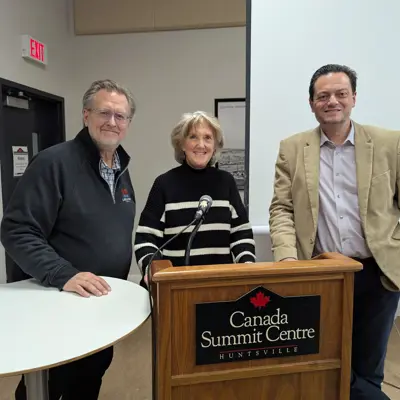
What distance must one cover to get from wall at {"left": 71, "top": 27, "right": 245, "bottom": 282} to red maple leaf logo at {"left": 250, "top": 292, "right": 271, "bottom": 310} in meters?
2.96

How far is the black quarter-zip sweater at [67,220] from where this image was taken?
51.1 inches

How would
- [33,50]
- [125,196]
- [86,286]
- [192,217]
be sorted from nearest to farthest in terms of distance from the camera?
[86,286] < [192,217] < [125,196] < [33,50]

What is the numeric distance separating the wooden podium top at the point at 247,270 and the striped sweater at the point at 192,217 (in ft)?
1.69

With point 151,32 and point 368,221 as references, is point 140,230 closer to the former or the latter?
point 368,221

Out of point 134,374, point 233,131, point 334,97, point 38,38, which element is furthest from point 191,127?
point 38,38

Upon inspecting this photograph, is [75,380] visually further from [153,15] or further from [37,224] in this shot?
[153,15]

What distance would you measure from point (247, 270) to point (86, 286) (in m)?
0.62

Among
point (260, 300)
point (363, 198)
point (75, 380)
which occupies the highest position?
point (363, 198)

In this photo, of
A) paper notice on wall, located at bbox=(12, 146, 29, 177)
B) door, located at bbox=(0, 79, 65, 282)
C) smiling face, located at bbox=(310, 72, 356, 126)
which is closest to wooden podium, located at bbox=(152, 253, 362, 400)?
smiling face, located at bbox=(310, 72, 356, 126)

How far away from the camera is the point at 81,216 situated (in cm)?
140

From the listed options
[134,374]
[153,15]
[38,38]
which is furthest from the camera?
[153,15]

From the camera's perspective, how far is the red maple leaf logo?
2.95 ft

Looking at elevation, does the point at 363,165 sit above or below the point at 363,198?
above

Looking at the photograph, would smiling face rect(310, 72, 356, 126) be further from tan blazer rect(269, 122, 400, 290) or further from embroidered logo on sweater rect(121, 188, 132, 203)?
embroidered logo on sweater rect(121, 188, 132, 203)
